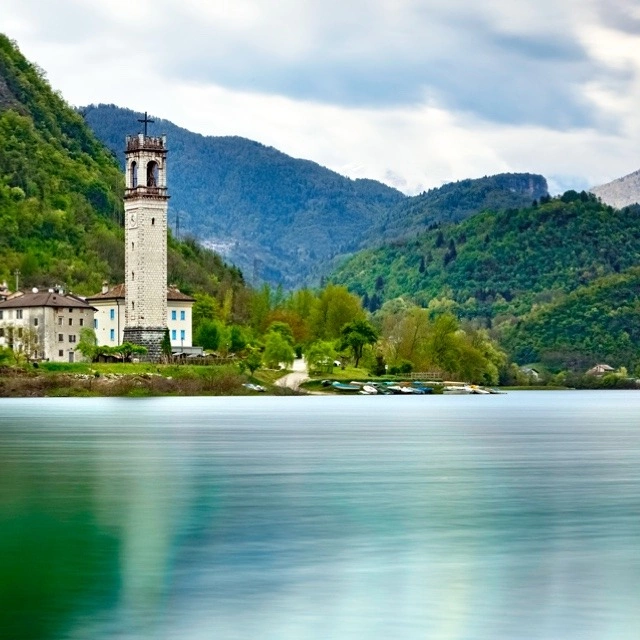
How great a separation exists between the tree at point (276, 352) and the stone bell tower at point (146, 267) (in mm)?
13902

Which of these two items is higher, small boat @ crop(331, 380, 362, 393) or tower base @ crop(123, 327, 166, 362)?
tower base @ crop(123, 327, 166, 362)

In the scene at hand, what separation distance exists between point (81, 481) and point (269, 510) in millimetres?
8224

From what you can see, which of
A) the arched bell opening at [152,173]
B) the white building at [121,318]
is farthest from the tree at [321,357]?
the arched bell opening at [152,173]

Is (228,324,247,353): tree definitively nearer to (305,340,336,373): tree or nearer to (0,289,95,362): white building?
(305,340,336,373): tree

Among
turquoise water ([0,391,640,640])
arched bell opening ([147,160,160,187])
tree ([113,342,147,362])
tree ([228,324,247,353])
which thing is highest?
arched bell opening ([147,160,160,187])

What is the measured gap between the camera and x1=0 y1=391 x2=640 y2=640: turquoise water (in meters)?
19.9

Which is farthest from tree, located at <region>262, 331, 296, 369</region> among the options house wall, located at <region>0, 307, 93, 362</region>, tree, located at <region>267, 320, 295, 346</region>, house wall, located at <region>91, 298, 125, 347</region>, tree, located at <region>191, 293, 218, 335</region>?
house wall, located at <region>0, 307, 93, 362</region>

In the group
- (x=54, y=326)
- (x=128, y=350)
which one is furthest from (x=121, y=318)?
(x=128, y=350)

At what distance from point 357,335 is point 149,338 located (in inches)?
1161

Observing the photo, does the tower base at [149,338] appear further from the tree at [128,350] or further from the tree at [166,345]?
the tree at [128,350]

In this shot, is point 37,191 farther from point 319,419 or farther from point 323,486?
point 323,486

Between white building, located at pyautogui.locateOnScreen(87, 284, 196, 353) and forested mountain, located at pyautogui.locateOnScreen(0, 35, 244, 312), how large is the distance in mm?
22955

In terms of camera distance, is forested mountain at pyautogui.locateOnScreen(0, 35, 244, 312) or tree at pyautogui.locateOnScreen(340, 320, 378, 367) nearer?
tree at pyautogui.locateOnScreen(340, 320, 378, 367)

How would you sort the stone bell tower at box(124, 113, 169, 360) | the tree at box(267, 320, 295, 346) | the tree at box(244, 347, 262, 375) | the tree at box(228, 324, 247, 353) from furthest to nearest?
the tree at box(267, 320, 295, 346) → the tree at box(228, 324, 247, 353) → the tree at box(244, 347, 262, 375) → the stone bell tower at box(124, 113, 169, 360)
